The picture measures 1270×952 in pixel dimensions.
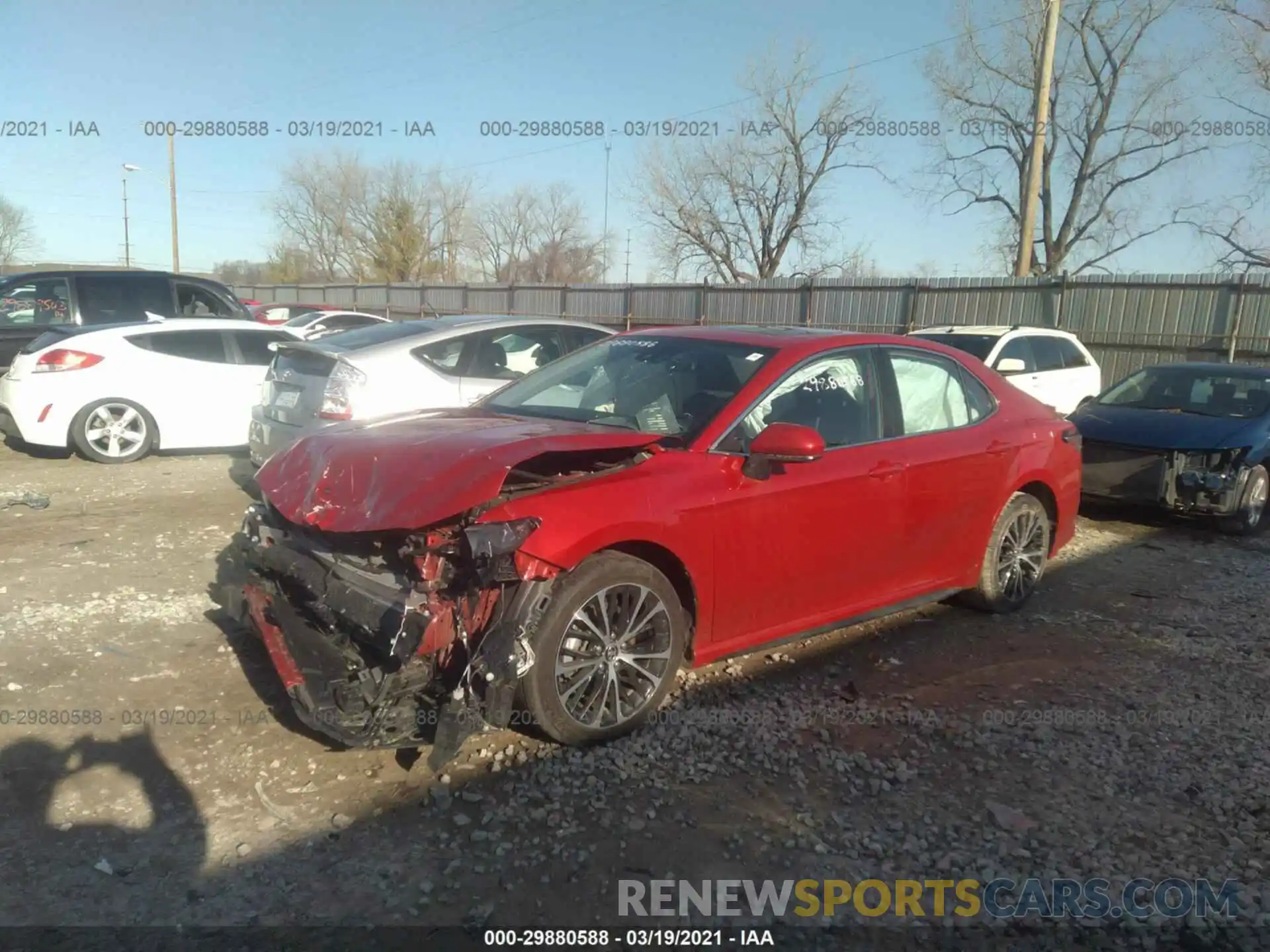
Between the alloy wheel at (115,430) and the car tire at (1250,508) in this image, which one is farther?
the alloy wheel at (115,430)

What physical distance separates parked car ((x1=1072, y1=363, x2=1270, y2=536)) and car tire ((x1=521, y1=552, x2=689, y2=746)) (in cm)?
551

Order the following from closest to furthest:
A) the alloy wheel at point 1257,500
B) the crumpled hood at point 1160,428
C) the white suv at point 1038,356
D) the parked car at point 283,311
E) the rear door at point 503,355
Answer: the rear door at point 503,355, the crumpled hood at point 1160,428, the alloy wheel at point 1257,500, the white suv at point 1038,356, the parked car at point 283,311

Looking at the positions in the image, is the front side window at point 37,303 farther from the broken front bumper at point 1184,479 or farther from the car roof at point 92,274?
the broken front bumper at point 1184,479

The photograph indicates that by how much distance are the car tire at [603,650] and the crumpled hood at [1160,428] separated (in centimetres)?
544

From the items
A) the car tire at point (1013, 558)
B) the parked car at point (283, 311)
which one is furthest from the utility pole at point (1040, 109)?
the parked car at point (283, 311)

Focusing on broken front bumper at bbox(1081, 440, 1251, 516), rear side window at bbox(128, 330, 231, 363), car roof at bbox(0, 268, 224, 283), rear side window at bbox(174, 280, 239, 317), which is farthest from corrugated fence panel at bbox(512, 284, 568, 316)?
broken front bumper at bbox(1081, 440, 1251, 516)

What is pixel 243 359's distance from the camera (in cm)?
934

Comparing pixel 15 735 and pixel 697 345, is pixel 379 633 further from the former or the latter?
pixel 697 345

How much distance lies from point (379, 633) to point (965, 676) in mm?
2882

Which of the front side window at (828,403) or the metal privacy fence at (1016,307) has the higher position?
the metal privacy fence at (1016,307)

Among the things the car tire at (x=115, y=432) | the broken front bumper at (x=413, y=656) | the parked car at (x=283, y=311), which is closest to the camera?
the broken front bumper at (x=413, y=656)

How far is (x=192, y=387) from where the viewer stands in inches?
357

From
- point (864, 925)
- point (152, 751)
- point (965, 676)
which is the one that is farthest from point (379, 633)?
point (965, 676)
